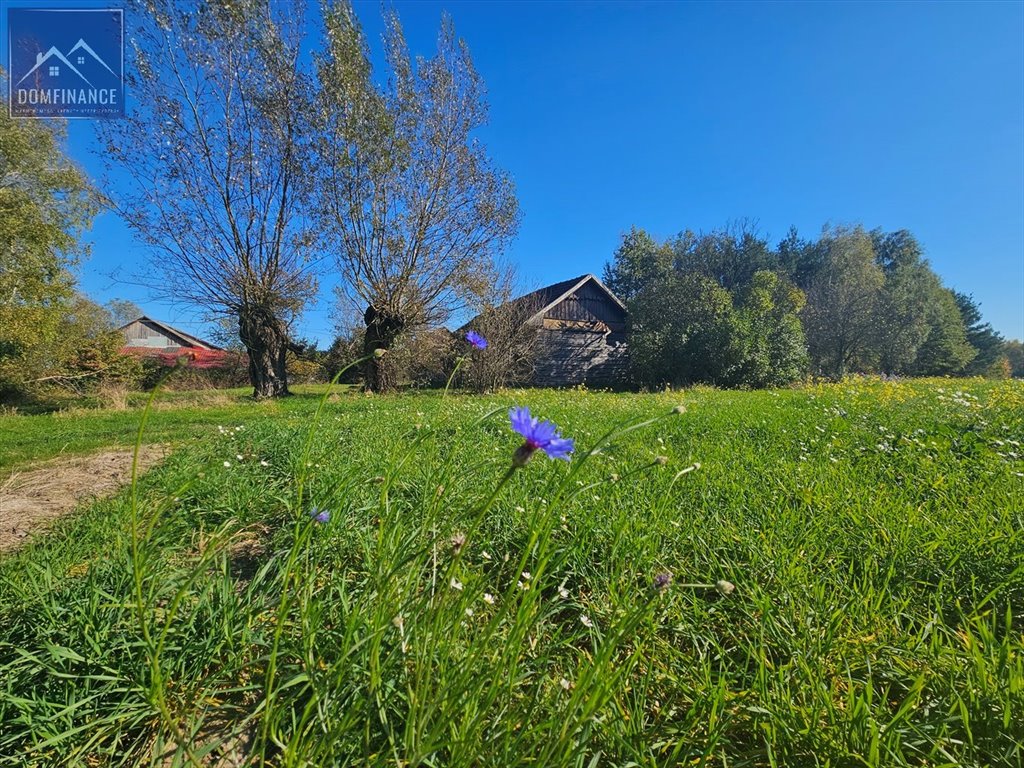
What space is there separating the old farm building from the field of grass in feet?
52.3

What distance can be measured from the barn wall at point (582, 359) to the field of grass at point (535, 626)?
16.0 m

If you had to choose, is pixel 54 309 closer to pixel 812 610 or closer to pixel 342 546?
pixel 342 546

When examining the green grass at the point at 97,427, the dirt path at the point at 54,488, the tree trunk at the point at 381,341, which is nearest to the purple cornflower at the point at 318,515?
the dirt path at the point at 54,488

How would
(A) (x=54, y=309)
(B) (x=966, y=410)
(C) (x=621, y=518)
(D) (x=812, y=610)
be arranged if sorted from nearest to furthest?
(D) (x=812, y=610)
(C) (x=621, y=518)
(B) (x=966, y=410)
(A) (x=54, y=309)

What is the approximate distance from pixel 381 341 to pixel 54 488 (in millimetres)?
9801

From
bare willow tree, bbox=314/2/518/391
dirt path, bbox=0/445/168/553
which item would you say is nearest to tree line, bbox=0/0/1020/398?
bare willow tree, bbox=314/2/518/391

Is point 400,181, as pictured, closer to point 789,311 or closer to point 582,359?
point 582,359

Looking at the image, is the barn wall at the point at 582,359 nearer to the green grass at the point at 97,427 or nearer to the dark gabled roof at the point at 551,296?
the dark gabled roof at the point at 551,296

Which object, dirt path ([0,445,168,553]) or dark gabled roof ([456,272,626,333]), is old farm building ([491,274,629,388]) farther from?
dirt path ([0,445,168,553])

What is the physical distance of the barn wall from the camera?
1850cm

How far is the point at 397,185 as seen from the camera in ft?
39.7

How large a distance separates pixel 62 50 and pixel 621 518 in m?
14.1

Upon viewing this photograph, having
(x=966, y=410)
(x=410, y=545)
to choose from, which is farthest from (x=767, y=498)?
(x=966, y=410)

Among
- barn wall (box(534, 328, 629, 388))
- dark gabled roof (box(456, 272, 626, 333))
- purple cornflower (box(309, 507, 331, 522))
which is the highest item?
dark gabled roof (box(456, 272, 626, 333))
